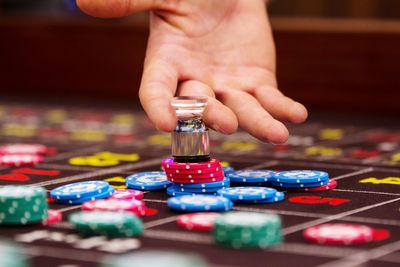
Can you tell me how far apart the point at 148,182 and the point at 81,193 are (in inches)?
14.7

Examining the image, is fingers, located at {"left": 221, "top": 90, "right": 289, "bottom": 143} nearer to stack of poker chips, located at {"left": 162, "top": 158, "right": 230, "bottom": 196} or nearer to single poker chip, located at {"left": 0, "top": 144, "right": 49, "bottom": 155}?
stack of poker chips, located at {"left": 162, "top": 158, "right": 230, "bottom": 196}

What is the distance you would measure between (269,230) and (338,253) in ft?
0.62

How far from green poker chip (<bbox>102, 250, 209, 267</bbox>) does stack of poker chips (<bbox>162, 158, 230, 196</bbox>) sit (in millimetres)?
776

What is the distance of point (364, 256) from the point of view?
243cm

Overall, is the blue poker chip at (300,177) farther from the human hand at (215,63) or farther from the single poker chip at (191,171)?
the single poker chip at (191,171)

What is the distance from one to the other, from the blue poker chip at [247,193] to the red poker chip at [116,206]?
1.01ft

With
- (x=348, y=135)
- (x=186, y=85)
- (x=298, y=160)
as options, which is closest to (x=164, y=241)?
(x=186, y=85)

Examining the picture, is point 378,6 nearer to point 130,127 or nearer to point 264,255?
point 130,127

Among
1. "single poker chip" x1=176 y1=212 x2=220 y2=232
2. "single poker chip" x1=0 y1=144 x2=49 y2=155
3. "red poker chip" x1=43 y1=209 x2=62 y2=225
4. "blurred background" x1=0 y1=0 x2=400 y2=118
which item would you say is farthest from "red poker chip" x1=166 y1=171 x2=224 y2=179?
"blurred background" x1=0 y1=0 x2=400 y2=118

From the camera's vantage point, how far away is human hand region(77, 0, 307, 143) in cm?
343

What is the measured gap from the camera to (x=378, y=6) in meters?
9.00

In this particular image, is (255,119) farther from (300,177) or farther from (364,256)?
(364,256)

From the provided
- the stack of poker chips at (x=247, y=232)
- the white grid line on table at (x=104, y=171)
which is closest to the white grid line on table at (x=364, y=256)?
the stack of poker chips at (x=247, y=232)

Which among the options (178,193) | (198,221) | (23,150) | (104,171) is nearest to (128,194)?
(178,193)
